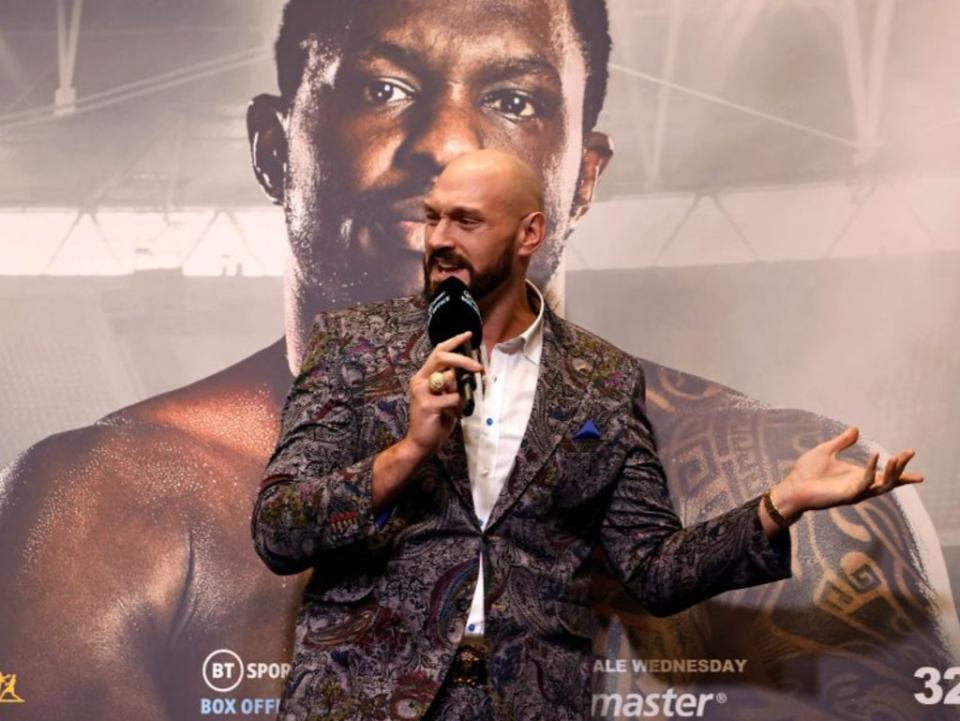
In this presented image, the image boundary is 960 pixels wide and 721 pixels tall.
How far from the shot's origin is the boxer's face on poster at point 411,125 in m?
2.88

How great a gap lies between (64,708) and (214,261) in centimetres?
Result: 100

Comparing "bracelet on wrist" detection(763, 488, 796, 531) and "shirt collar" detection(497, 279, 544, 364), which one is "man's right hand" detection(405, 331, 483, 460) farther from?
"bracelet on wrist" detection(763, 488, 796, 531)

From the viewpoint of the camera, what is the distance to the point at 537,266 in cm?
289

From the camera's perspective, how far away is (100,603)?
280 centimetres

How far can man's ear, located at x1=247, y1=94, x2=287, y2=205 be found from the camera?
2908mm

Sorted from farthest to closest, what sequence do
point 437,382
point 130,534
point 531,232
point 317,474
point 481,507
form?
point 130,534
point 531,232
point 481,507
point 317,474
point 437,382

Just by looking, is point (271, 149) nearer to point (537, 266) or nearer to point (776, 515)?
point (537, 266)

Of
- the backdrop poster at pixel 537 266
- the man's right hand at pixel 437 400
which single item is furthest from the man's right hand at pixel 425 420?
the backdrop poster at pixel 537 266

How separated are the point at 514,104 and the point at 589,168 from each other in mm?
214

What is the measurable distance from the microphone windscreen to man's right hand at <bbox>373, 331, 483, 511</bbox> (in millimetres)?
28

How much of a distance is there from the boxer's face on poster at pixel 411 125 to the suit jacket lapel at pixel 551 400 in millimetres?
375

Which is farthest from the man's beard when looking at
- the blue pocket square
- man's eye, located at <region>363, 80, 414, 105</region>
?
man's eye, located at <region>363, 80, 414, 105</region>

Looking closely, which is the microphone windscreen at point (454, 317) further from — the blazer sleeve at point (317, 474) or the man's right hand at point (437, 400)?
the blazer sleeve at point (317, 474)

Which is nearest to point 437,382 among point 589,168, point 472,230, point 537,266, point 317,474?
point 317,474
